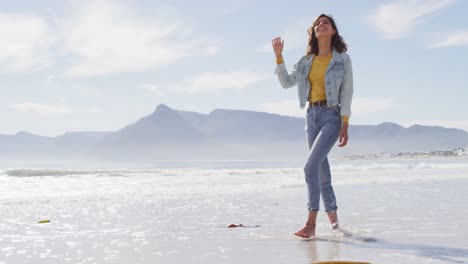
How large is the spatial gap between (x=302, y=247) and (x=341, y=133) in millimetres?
1239

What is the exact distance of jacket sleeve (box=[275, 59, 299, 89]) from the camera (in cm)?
469

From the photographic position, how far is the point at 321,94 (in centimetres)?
455

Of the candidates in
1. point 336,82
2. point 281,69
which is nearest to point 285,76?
point 281,69

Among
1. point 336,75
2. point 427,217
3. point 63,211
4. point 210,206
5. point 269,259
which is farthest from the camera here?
point 210,206

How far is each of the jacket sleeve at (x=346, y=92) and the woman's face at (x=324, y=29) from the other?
0.34m

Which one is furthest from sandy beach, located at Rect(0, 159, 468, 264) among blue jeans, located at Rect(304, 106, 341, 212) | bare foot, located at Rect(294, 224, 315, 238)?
blue jeans, located at Rect(304, 106, 341, 212)

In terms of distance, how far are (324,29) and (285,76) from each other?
0.60 metres

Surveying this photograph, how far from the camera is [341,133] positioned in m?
4.54

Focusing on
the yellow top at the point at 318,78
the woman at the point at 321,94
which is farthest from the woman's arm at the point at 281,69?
the yellow top at the point at 318,78

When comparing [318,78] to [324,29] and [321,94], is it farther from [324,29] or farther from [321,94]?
[324,29]

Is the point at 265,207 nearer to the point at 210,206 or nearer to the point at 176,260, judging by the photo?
the point at 210,206

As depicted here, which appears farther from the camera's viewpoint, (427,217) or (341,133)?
(427,217)

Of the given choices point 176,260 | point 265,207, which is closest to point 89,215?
point 265,207

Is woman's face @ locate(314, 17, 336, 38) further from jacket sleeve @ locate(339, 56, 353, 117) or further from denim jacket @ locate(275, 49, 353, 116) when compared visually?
jacket sleeve @ locate(339, 56, 353, 117)
